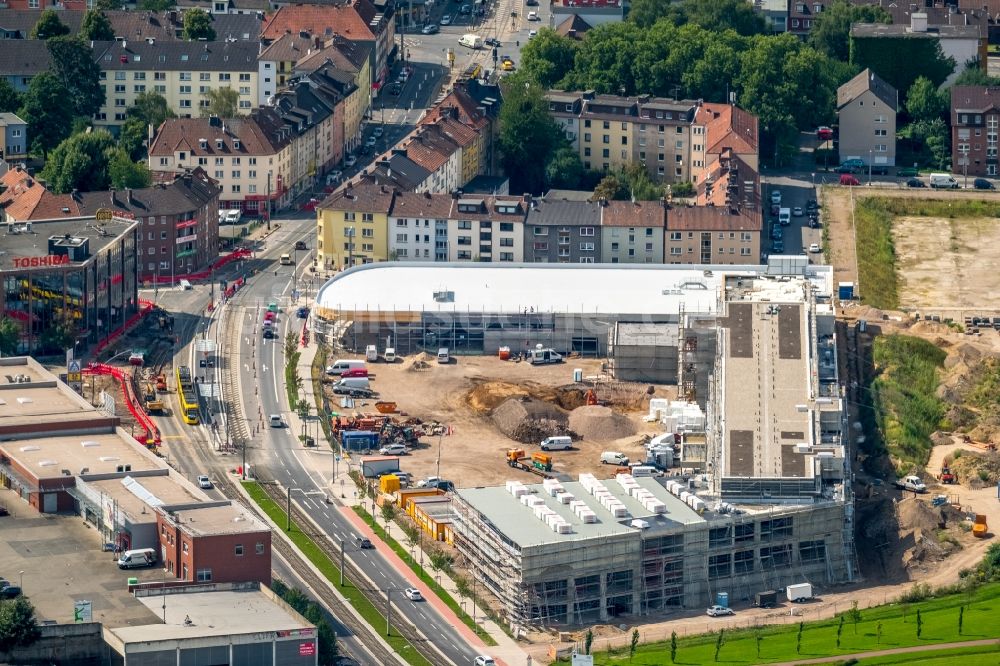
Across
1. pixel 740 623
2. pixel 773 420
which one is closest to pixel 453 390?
pixel 773 420

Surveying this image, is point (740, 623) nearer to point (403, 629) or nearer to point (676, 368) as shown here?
point (403, 629)

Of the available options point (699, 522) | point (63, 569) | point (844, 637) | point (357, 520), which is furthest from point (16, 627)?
point (844, 637)

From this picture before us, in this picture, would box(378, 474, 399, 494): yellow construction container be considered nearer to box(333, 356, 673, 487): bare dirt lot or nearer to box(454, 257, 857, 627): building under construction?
box(333, 356, 673, 487): bare dirt lot

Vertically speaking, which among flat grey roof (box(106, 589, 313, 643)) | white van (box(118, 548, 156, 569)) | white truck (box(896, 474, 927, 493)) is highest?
white van (box(118, 548, 156, 569))

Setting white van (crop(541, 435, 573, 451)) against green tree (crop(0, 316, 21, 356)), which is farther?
green tree (crop(0, 316, 21, 356))

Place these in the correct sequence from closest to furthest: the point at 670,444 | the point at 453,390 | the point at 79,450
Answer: the point at 79,450, the point at 670,444, the point at 453,390

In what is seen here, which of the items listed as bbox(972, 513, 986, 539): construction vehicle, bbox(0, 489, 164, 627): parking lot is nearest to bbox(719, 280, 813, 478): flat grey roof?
bbox(972, 513, 986, 539): construction vehicle

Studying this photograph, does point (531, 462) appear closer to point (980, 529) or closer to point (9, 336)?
point (980, 529)
